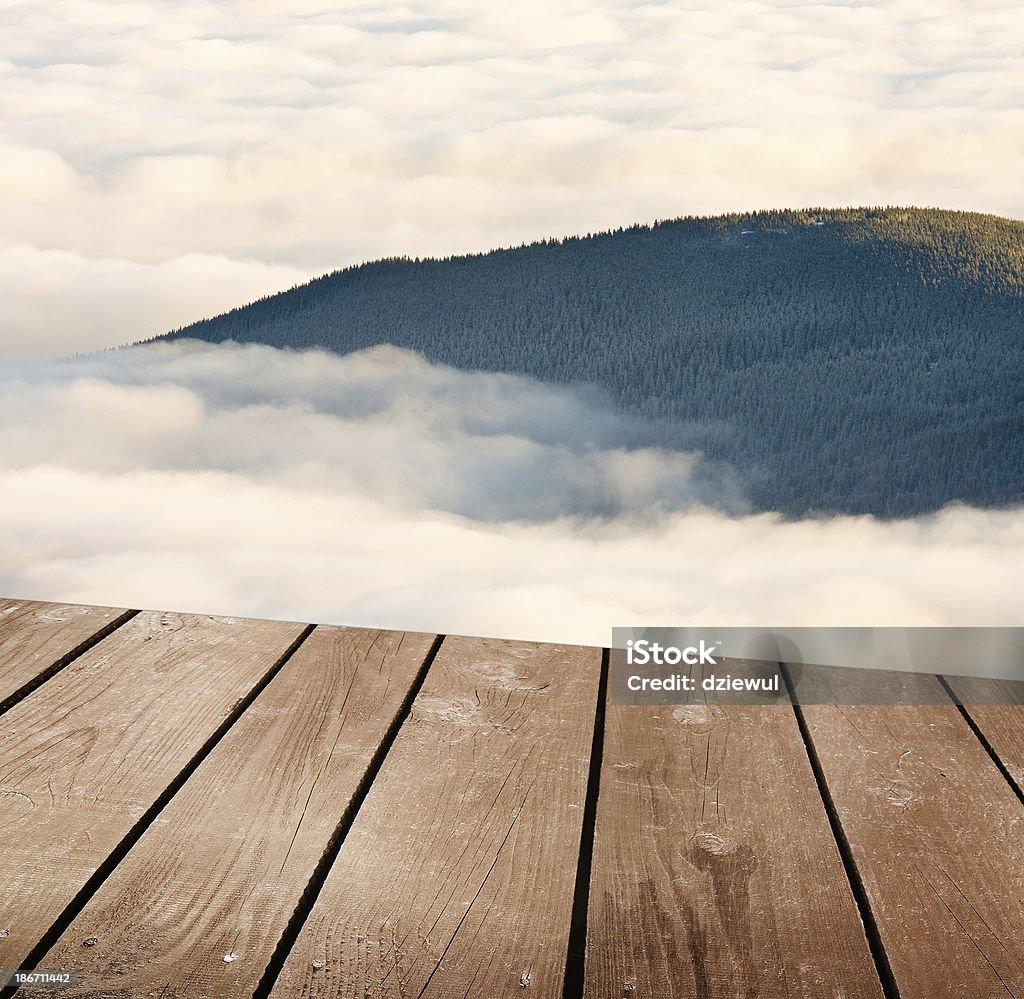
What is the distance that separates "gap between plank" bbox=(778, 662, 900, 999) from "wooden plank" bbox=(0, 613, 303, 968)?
591 millimetres

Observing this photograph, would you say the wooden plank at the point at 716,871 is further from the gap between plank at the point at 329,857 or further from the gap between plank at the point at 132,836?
the gap between plank at the point at 132,836

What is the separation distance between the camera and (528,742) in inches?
46.5

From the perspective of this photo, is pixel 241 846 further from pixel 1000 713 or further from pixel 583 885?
pixel 1000 713

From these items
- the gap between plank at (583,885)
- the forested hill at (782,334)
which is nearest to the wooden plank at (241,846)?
the gap between plank at (583,885)

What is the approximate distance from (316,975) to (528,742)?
1.34 feet

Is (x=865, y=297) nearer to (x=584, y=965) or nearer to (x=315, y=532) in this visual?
(x=315, y=532)

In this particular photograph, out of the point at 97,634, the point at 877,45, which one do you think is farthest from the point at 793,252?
the point at 97,634

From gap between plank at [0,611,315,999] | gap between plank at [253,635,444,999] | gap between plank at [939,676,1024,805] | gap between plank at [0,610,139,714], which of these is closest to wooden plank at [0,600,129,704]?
gap between plank at [0,610,139,714]

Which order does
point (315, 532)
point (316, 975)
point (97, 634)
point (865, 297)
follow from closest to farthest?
point (316, 975)
point (97, 634)
point (865, 297)
point (315, 532)

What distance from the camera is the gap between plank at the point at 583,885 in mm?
808

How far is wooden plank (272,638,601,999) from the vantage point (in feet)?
2.68

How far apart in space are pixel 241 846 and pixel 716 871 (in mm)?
385

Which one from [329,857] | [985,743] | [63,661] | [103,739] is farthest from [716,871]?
[63,661]

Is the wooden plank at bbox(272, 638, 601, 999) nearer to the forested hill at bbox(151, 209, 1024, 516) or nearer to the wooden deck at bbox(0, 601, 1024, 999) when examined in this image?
the wooden deck at bbox(0, 601, 1024, 999)
